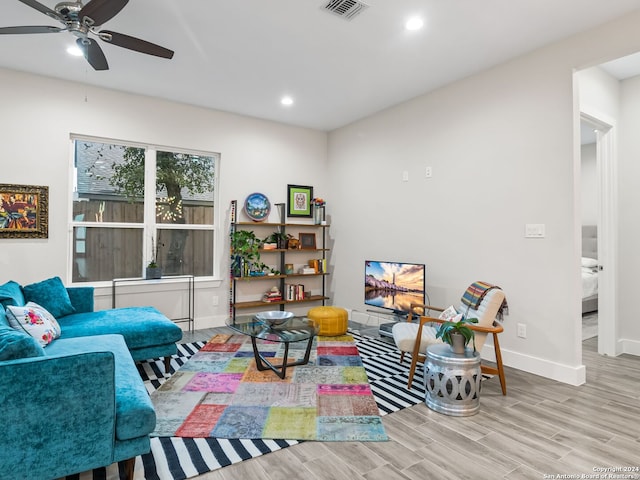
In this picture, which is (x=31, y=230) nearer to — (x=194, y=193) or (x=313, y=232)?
(x=194, y=193)

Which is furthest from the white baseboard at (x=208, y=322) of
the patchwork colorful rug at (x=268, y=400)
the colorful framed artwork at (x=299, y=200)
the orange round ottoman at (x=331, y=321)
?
the colorful framed artwork at (x=299, y=200)

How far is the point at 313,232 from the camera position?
582 cm

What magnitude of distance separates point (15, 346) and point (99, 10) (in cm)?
194

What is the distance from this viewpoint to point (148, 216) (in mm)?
4668

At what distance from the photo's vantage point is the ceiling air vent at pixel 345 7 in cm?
265

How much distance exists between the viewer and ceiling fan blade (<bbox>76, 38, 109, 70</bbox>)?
A: 2556 mm

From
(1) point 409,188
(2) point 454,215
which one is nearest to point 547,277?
(2) point 454,215

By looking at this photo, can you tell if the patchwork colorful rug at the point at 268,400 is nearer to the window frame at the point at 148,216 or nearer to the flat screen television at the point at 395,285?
the flat screen television at the point at 395,285

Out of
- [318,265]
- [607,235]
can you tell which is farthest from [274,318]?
[607,235]

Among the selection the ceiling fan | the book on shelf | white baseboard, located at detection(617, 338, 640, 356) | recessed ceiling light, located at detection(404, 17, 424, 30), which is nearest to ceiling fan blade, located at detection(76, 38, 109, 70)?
the ceiling fan

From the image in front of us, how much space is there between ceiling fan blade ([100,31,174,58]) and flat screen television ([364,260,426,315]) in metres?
3.08

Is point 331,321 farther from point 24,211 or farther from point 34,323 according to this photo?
point 24,211

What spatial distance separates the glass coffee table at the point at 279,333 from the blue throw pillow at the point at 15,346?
1.55 meters

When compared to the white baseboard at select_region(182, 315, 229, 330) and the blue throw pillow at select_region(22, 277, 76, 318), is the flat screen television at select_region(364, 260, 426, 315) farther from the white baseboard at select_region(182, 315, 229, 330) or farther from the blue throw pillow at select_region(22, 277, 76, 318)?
the blue throw pillow at select_region(22, 277, 76, 318)
